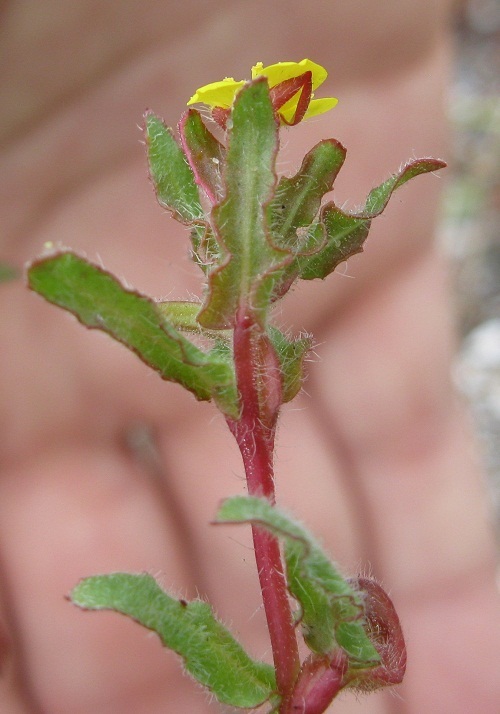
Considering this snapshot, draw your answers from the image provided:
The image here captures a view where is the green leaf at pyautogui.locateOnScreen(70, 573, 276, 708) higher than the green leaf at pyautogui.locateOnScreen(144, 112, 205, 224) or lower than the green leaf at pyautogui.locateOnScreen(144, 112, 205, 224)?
lower

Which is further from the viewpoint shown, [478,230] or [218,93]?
[478,230]

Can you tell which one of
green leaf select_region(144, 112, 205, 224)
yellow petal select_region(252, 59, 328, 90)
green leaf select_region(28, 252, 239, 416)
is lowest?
green leaf select_region(28, 252, 239, 416)

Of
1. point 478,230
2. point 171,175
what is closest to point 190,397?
point 171,175

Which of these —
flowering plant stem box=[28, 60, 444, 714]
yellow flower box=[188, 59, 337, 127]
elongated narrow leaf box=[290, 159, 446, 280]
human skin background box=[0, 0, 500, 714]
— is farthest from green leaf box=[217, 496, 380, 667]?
human skin background box=[0, 0, 500, 714]

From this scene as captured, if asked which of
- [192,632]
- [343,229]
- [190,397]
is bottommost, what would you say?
[192,632]

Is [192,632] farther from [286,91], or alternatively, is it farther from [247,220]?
[286,91]

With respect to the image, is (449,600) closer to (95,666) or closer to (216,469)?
(216,469)

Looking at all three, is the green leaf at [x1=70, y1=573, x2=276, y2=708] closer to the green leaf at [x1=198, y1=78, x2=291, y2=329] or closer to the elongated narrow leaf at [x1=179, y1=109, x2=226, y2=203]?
the green leaf at [x1=198, y1=78, x2=291, y2=329]
